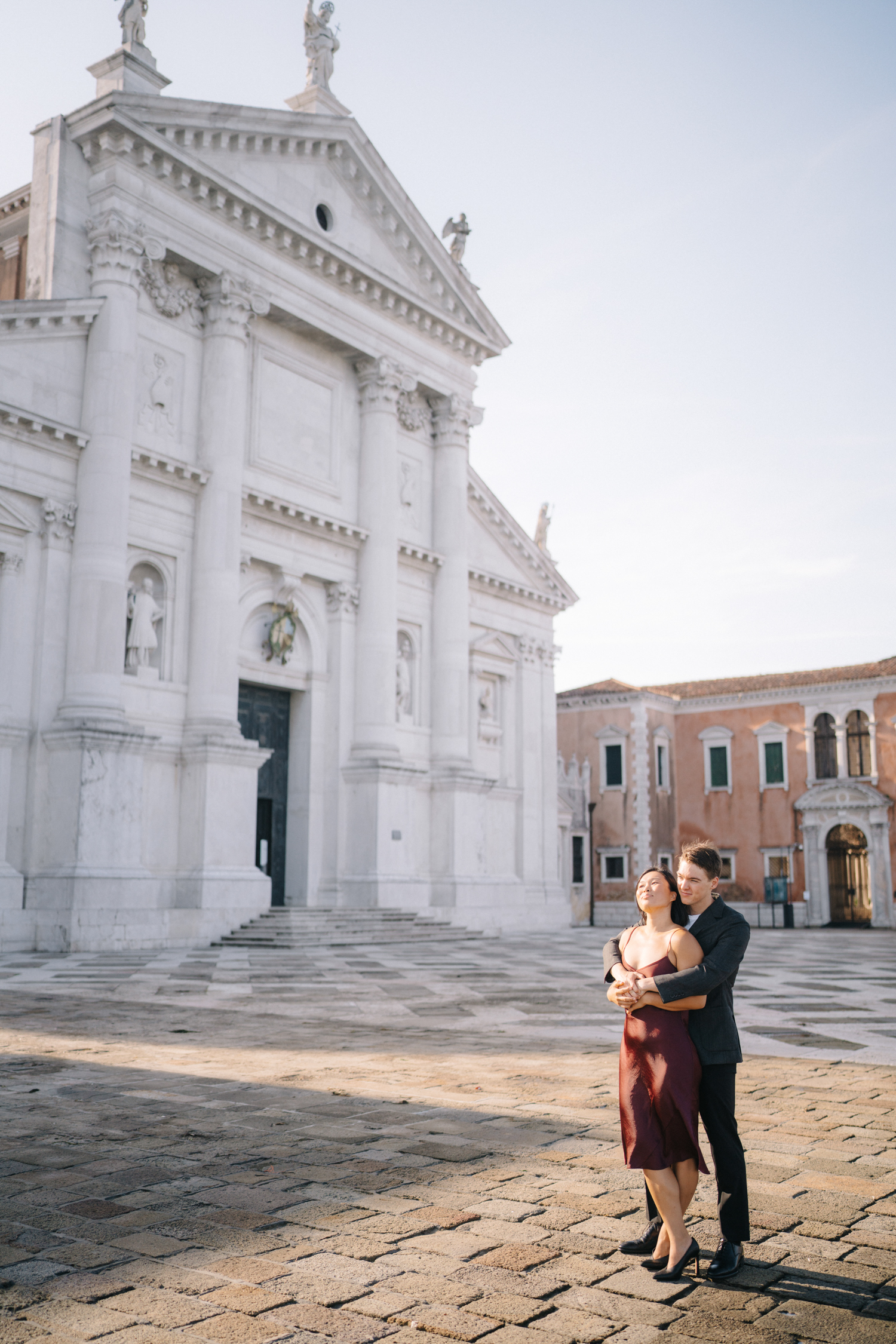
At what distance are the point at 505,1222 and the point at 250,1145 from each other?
1663 mm

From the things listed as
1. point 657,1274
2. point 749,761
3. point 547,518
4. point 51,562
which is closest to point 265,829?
point 51,562

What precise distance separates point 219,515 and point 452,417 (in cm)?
907

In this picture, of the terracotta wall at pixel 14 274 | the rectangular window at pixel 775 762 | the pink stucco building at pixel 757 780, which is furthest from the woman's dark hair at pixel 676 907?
the rectangular window at pixel 775 762

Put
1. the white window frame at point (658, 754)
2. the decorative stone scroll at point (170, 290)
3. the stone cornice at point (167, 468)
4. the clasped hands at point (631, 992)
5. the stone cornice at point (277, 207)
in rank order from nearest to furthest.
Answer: the clasped hands at point (631, 992), the stone cornice at point (277, 207), the stone cornice at point (167, 468), the decorative stone scroll at point (170, 290), the white window frame at point (658, 754)

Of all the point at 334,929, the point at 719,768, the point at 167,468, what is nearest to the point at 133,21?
the point at 167,468

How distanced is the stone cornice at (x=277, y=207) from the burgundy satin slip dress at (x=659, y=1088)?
2129 centimetres

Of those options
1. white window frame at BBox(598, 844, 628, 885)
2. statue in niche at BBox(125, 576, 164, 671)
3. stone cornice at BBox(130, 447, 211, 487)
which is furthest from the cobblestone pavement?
white window frame at BBox(598, 844, 628, 885)

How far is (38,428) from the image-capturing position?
20.2 m

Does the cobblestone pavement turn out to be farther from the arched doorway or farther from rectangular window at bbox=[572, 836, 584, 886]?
rectangular window at bbox=[572, 836, 584, 886]

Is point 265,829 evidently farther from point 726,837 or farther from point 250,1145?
point 726,837

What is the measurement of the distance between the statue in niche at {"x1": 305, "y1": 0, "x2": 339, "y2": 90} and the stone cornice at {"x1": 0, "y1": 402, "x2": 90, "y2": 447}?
12164 millimetres

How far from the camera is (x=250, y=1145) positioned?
5.64 meters

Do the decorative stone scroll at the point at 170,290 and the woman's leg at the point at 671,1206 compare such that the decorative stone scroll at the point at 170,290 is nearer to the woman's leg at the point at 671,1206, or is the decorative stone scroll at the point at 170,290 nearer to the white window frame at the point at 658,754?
the woman's leg at the point at 671,1206

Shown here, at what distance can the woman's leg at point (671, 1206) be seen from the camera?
3965 mm
